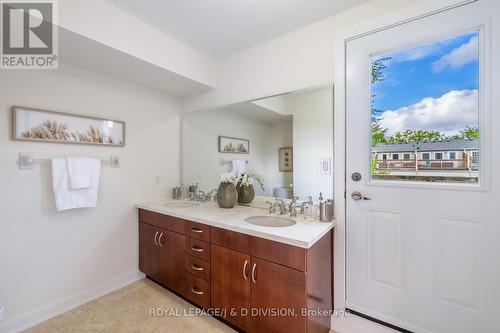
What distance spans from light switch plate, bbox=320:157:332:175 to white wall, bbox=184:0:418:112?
0.61m

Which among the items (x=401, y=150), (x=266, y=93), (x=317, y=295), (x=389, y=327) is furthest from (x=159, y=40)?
(x=389, y=327)

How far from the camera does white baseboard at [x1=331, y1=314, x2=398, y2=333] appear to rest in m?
1.53

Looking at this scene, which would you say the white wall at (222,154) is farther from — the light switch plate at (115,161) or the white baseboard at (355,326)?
the white baseboard at (355,326)

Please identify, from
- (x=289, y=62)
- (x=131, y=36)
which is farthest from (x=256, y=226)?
(x=131, y=36)

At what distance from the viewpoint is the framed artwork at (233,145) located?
→ 2.30 meters

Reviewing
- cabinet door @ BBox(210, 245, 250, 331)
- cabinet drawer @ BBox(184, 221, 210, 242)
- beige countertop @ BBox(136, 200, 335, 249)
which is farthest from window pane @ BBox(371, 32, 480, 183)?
cabinet drawer @ BBox(184, 221, 210, 242)

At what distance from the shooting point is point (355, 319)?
1621mm

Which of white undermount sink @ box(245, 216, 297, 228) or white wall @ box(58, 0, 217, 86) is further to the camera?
white undermount sink @ box(245, 216, 297, 228)

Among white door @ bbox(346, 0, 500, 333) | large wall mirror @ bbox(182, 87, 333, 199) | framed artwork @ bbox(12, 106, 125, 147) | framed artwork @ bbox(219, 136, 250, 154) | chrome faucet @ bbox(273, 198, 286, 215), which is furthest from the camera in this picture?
framed artwork @ bbox(219, 136, 250, 154)

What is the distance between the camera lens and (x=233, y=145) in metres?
2.41

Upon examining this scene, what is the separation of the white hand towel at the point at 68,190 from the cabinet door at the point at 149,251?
57cm

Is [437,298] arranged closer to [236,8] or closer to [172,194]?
[236,8]

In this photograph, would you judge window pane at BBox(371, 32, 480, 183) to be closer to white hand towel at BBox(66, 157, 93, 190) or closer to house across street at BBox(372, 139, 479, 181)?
house across street at BBox(372, 139, 479, 181)

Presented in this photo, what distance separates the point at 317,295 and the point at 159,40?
94.2 inches
